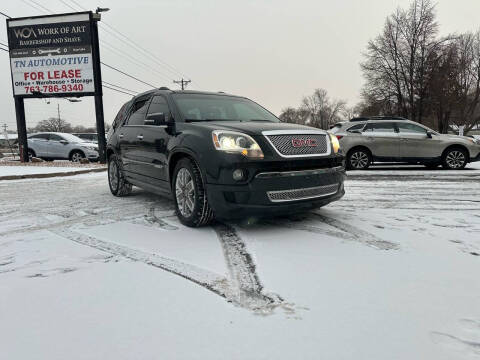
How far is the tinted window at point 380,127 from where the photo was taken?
431 inches

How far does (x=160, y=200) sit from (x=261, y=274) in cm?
357

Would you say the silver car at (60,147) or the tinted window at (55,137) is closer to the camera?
the silver car at (60,147)

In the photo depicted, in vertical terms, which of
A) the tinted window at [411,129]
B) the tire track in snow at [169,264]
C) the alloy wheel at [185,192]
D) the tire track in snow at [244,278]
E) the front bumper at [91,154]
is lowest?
the tire track in snow at [169,264]

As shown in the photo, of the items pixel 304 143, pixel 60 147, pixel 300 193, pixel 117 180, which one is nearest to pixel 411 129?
pixel 304 143

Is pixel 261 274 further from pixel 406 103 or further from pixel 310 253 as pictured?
pixel 406 103

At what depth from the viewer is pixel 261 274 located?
8.82 ft

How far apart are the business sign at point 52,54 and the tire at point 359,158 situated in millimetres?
11069

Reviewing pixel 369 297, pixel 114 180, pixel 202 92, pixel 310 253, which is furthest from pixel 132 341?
pixel 114 180

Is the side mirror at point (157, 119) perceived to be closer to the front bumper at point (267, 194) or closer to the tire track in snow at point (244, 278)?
the front bumper at point (267, 194)

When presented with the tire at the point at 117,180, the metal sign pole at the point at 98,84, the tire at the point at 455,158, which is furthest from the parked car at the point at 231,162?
the metal sign pole at the point at 98,84

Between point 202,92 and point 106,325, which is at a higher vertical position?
point 202,92

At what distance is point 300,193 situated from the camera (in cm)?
375

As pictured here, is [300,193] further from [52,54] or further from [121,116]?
[52,54]

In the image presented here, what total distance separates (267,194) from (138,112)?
9.87ft
